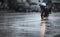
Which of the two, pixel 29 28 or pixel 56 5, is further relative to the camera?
pixel 56 5

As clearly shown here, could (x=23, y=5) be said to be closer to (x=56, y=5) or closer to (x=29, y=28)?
(x=56, y=5)

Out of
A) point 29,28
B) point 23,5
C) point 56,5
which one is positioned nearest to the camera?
point 29,28

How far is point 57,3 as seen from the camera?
1168 inches

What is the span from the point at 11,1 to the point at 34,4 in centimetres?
295

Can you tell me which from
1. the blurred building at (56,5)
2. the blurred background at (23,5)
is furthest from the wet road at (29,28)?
the blurred background at (23,5)

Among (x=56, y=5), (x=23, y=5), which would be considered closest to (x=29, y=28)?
(x=23, y=5)

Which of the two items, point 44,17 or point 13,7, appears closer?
point 44,17

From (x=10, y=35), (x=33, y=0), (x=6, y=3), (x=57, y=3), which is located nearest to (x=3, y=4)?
(x=6, y=3)

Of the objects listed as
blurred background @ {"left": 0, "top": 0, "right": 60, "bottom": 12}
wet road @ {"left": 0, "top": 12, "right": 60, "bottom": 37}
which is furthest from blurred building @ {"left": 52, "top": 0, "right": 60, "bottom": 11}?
wet road @ {"left": 0, "top": 12, "right": 60, "bottom": 37}

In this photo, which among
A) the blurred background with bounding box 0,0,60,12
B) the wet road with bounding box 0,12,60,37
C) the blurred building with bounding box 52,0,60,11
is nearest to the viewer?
the wet road with bounding box 0,12,60,37

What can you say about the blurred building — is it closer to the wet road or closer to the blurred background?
the blurred background

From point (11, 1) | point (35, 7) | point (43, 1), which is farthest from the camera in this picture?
point (11, 1)

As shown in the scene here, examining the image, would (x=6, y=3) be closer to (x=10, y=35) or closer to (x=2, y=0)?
(x=2, y=0)

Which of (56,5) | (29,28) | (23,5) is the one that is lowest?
(56,5)
